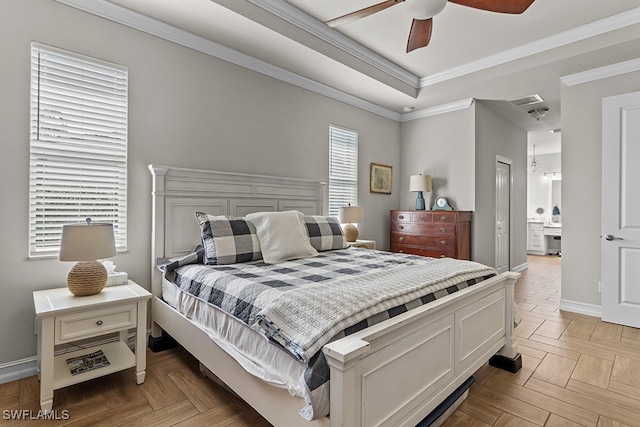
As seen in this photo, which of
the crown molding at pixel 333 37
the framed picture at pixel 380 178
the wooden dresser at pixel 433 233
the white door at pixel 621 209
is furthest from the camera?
the framed picture at pixel 380 178

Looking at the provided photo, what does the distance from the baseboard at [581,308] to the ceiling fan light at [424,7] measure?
3490mm

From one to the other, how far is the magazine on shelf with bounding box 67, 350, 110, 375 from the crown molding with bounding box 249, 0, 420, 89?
9.24 ft

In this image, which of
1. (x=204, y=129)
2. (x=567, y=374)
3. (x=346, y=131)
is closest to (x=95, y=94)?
(x=204, y=129)

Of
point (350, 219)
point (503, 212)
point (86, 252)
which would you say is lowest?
point (86, 252)

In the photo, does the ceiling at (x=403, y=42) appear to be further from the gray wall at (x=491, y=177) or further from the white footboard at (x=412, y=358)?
→ the white footboard at (x=412, y=358)

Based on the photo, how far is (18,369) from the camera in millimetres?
2184

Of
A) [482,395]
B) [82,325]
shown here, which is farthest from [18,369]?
[482,395]

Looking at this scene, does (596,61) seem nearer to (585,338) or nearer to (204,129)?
(585,338)

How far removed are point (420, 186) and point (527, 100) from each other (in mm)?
1775

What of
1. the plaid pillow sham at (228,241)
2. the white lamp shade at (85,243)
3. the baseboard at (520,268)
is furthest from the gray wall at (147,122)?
the baseboard at (520,268)

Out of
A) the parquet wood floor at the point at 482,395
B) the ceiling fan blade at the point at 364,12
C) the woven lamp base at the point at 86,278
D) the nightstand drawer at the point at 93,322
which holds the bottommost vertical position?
the parquet wood floor at the point at 482,395

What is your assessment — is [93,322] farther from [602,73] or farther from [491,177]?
[491,177]

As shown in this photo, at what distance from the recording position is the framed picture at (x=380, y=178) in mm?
4851

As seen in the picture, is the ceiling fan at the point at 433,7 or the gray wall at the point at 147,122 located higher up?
the ceiling fan at the point at 433,7
